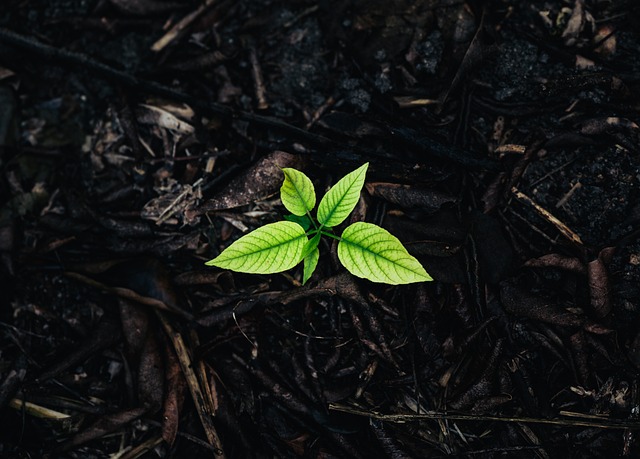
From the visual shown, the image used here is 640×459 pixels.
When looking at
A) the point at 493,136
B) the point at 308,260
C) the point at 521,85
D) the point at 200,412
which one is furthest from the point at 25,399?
the point at 521,85

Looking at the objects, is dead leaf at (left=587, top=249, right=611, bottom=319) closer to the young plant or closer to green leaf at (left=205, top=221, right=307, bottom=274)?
the young plant

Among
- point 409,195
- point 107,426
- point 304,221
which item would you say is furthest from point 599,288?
point 107,426

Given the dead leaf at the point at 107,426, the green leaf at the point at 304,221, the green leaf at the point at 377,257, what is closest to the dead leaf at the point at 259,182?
the green leaf at the point at 304,221

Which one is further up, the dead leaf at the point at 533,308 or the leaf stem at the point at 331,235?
the leaf stem at the point at 331,235

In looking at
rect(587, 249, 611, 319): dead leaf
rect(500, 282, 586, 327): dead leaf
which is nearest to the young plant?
rect(500, 282, 586, 327): dead leaf

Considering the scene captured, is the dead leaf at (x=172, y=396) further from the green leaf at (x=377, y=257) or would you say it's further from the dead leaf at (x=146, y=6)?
the dead leaf at (x=146, y=6)

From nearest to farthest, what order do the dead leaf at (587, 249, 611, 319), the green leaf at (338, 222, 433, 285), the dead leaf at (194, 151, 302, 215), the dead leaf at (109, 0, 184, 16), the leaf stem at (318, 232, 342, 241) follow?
the green leaf at (338, 222, 433, 285) < the dead leaf at (587, 249, 611, 319) < the leaf stem at (318, 232, 342, 241) < the dead leaf at (194, 151, 302, 215) < the dead leaf at (109, 0, 184, 16)

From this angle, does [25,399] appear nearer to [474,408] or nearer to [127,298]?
[127,298]
